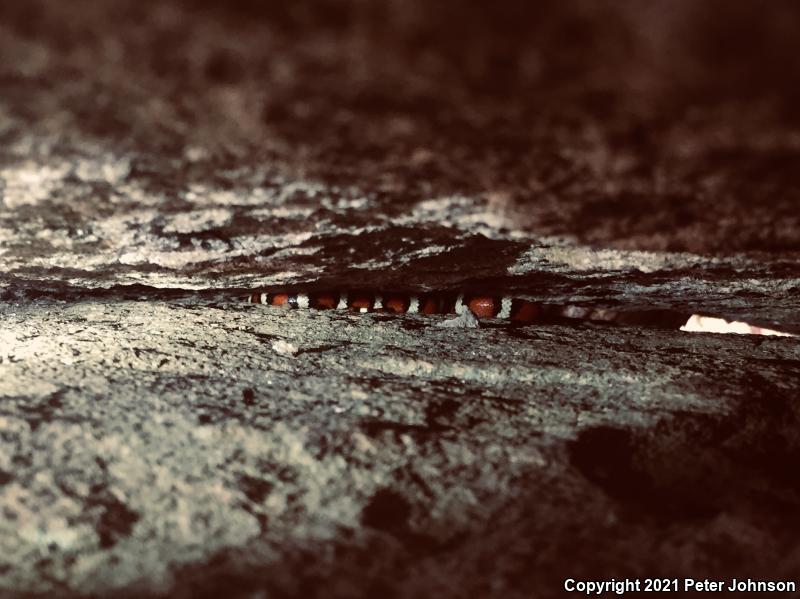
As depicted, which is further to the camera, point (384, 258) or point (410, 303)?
point (410, 303)

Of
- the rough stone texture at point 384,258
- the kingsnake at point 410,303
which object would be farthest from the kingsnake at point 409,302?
the rough stone texture at point 384,258

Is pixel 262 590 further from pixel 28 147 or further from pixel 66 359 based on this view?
pixel 66 359

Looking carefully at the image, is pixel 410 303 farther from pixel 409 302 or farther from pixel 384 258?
pixel 384 258

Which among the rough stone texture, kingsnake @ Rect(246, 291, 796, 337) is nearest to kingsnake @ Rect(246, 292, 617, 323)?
kingsnake @ Rect(246, 291, 796, 337)

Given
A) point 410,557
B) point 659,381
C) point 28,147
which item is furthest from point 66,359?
point 659,381

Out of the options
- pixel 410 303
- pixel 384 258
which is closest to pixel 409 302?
pixel 410 303

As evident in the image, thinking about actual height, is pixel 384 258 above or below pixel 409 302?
above

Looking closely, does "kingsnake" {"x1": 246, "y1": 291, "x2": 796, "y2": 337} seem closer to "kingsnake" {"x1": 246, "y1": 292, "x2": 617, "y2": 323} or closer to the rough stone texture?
"kingsnake" {"x1": 246, "y1": 292, "x2": 617, "y2": 323}

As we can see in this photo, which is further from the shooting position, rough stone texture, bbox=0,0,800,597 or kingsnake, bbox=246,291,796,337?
kingsnake, bbox=246,291,796,337
